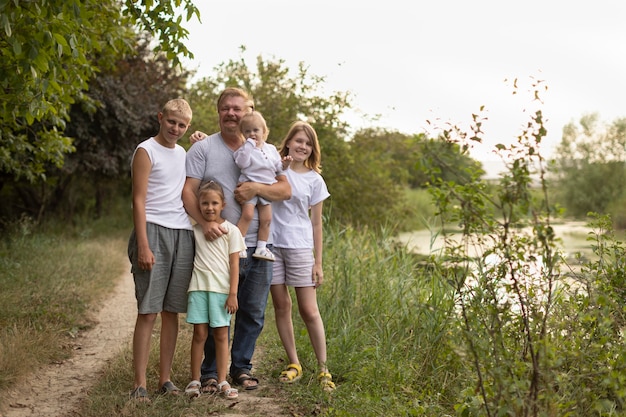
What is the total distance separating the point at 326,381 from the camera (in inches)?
185

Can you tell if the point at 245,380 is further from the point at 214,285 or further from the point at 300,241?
the point at 300,241

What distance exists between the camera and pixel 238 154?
454 centimetres

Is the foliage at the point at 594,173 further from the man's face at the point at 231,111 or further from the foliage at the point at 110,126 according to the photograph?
the man's face at the point at 231,111

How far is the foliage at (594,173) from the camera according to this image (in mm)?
28750

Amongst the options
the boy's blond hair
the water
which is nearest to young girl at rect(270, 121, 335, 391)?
the boy's blond hair

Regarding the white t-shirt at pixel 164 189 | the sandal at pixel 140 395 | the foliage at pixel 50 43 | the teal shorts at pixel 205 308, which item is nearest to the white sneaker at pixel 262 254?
the teal shorts at pixel 205 308

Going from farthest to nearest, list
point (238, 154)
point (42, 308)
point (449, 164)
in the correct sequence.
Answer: point (42, 308)
point (238, 154)
point (449, 164)

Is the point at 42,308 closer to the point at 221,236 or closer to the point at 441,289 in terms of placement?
the point at 221,236

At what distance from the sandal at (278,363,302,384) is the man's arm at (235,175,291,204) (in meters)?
1.22

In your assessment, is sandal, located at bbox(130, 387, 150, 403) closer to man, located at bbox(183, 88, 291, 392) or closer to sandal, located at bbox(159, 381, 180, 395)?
sandal, located at bbox(159, 381, 180, 395)

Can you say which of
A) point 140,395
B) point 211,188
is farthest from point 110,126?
point 140,395

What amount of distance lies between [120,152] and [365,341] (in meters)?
10.0

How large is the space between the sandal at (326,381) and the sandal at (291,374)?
0.70 feet

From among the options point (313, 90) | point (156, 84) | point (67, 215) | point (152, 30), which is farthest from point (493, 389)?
point (67, 215)
